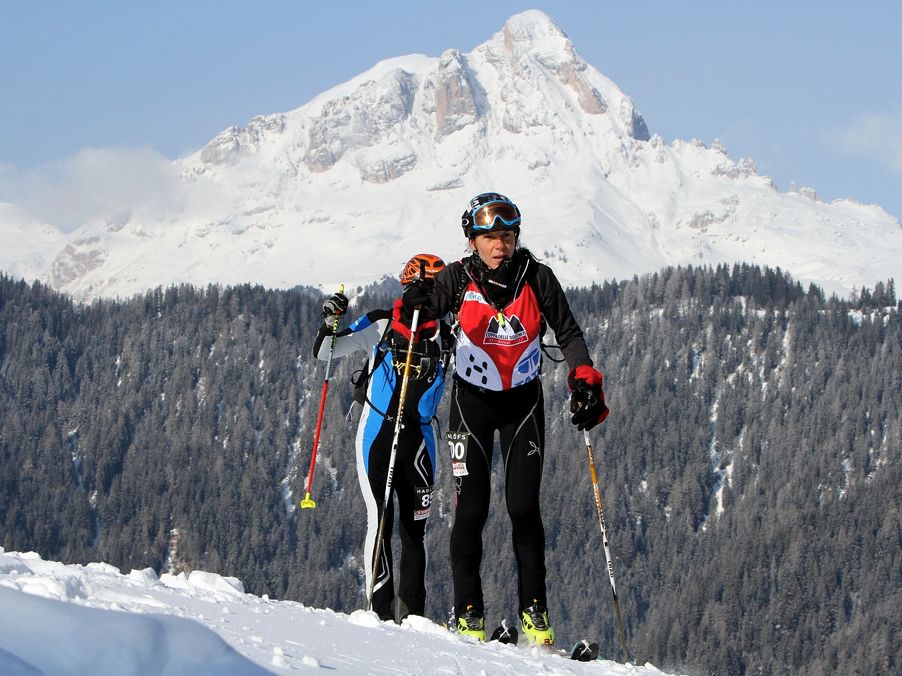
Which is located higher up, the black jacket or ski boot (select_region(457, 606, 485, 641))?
the black jacket

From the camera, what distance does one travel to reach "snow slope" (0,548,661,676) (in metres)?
3.81

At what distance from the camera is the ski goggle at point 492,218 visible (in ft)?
29.1

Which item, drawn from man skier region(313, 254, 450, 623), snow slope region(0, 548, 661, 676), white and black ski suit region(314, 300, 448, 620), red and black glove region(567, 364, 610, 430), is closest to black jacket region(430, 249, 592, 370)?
red and black glove region(567, 364, 610, 430)

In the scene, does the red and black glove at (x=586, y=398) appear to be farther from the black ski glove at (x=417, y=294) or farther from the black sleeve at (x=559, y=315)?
the black ski glove at (x=417, y=294)

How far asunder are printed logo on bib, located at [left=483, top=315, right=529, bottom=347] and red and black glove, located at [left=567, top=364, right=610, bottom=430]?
450mm

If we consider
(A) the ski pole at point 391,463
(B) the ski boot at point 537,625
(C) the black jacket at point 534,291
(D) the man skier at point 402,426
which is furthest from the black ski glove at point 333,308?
(B) the ski boot at point 537,625

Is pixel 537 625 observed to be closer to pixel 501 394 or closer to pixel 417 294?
pixel 501 394

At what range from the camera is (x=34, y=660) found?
3709 millimetres

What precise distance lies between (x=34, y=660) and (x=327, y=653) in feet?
7.10

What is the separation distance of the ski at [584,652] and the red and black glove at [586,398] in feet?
4.72

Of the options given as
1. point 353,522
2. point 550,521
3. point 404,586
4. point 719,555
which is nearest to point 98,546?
point 353,522

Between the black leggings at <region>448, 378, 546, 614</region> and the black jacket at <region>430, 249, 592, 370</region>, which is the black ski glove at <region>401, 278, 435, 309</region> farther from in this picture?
the black leggings at <region>448, 378, 546, 614</region>

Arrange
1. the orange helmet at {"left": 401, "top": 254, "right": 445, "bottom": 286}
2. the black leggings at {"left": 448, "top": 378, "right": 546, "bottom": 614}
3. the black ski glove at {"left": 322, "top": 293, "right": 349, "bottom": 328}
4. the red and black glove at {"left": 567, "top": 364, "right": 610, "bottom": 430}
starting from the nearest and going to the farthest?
the red and black glove at {"left": 567, "top": 364, "right": 610, "bottom": 430}, the black leggings at {"left": 448, "top": 378, "right": 546, "bottom": 614}, the orange helmet at {"left": 401, "top": 254, "right": 445, "bottom": 286}, the black ski glove at {"left": 322, "top": 293, "right": 349, "bottom": 328}

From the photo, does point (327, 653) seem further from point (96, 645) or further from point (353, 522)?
point (353, 522)
